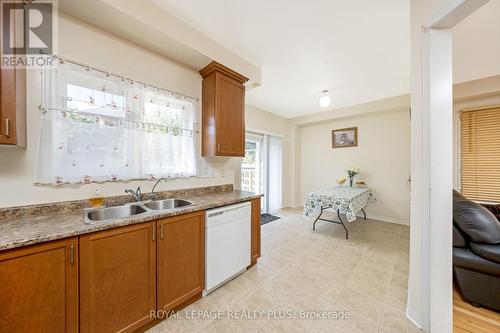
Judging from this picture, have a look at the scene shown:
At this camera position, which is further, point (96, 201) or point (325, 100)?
point (325, 100)

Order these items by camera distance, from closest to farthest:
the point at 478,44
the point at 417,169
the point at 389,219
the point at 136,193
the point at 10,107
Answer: the point at 10,107
the point at 417,169
the point at 136,193
the point at 478,44
the point at 389,219

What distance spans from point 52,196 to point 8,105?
67 cm

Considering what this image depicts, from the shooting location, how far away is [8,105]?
1.04 metres

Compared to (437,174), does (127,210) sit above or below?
below

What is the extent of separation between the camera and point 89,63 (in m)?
1.52

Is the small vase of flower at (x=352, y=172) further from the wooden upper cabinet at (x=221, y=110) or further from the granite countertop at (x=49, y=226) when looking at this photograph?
the granite countertop at (x=49, y=226)

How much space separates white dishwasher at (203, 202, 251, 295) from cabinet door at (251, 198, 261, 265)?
12 cm

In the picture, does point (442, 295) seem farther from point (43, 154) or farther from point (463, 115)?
point (463, 115)

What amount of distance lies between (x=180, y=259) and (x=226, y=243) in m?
0.47

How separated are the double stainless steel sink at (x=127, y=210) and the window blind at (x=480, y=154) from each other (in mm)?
4418

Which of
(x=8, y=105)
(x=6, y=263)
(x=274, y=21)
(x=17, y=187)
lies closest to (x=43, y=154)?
(x=17, y=187)

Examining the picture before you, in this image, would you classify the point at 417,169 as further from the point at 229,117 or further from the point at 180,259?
the point at 180,259

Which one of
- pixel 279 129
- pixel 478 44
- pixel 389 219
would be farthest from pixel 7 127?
pixel 389 219

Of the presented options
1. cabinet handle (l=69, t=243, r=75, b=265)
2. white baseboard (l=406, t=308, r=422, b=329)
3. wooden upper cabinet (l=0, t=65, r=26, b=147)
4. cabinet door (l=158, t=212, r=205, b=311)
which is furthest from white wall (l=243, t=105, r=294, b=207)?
white baseboard (l=406, t=308, r=422, b=329)
